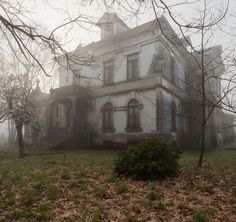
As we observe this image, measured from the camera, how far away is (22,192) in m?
7.89

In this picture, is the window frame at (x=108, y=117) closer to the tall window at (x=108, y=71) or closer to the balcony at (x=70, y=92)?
the tall window at (x=108, y=71)

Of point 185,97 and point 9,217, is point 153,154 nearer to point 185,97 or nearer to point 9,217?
point 9,217

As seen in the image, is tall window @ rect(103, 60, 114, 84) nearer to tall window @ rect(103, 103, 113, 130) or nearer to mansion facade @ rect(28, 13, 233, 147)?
mansion facade @ rect(28, 13, 233, 147)

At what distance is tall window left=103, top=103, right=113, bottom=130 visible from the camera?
24.5m

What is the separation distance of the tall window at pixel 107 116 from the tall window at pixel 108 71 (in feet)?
7.69

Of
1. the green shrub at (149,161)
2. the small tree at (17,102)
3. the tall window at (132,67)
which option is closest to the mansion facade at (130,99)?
the tall window at (132,67)

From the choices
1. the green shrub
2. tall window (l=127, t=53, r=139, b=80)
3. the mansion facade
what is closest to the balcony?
the mansion facade

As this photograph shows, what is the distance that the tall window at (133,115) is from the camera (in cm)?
2245

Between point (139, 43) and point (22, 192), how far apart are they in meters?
18.3

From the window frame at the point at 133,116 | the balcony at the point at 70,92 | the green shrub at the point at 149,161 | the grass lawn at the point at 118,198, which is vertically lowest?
the grass lawn at the point at 118,198

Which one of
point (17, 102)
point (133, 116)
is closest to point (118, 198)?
point (17, 102)

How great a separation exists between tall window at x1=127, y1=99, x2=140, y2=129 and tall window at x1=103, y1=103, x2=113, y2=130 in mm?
2174

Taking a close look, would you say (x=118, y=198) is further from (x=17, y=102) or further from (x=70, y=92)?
(x=70, y=92)

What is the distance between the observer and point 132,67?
23938 millimetres
